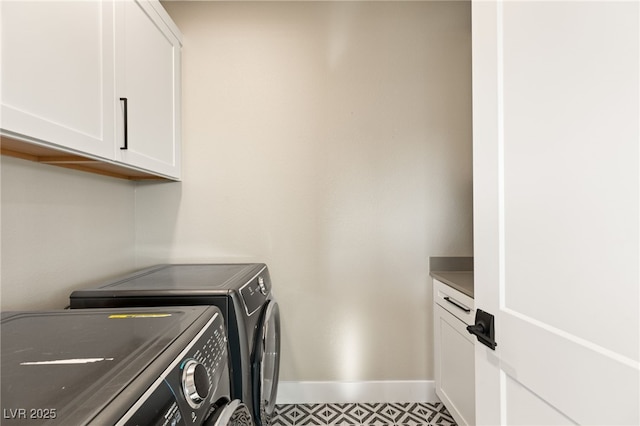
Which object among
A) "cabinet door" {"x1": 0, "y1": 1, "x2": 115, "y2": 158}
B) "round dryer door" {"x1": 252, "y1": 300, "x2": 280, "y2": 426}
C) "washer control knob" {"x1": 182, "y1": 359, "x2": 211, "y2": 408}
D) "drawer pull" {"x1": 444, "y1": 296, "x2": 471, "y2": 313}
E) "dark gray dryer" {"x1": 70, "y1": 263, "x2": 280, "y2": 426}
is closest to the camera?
"washer control knob" {"x1": 182, "y1": 359, "x2": 211, "y2": 408}

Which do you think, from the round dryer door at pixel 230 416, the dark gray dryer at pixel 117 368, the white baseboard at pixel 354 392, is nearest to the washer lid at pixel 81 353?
the dark gray dryer at pixel 117 368

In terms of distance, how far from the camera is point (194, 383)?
0.65 m

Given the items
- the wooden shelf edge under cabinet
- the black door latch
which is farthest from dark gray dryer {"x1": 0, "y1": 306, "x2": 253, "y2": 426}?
the black door latch

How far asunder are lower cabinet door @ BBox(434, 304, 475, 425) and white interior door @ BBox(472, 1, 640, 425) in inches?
25.0

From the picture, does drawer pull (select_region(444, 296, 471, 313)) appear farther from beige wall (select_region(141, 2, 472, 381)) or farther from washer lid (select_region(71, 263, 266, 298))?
washer lid (select_region(71, 263, 266, 298))

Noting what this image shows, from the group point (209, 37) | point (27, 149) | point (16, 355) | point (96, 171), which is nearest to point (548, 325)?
point (16, 355)

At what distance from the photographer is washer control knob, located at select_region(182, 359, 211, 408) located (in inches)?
24.8

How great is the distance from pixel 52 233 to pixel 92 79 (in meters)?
0.66

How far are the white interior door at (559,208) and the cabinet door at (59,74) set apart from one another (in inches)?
50.5

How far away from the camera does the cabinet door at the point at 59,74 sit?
0.84 metres

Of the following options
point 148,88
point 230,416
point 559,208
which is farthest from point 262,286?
point 559,208

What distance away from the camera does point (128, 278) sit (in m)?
1.44

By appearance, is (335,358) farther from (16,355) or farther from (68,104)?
(68,104)

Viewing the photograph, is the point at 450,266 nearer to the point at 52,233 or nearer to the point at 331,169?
the point at 331,169
